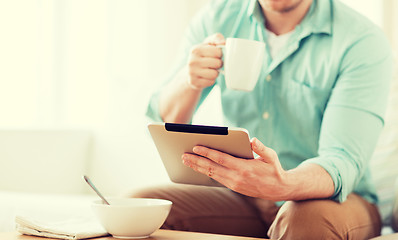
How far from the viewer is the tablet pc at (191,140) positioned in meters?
0.94

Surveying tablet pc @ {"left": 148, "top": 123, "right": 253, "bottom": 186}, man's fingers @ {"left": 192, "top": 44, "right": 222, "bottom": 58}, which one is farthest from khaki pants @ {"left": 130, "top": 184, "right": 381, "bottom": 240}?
man's fingers @ {"left": 192, "top": 44, "right": 222, "bottom": 58}

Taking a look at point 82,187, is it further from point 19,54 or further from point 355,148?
point 355,148

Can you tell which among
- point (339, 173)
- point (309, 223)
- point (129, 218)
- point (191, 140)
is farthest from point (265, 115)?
point (129, 218)

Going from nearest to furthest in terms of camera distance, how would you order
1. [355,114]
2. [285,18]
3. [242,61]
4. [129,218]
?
[129,218] → [242,61] → [355,114] → [285,18]

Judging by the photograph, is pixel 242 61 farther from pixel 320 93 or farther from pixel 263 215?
pixel 263 215

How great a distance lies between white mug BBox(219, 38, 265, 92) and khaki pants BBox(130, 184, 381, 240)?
0.31m

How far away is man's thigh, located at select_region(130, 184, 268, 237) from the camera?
140 cm

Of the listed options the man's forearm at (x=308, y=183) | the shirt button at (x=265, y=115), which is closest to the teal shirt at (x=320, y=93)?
the shirt button at (x=265, y=115)

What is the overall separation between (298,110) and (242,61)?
1.14 ft

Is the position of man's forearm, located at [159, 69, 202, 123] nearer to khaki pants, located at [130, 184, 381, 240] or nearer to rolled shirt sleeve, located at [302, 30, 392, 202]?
khaki pants, located at [130, 184, 381, 240]

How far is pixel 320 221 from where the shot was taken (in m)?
1.12

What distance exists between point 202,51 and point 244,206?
1.56ft

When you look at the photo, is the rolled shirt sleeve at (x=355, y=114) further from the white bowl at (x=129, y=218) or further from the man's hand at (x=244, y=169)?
the white bowl at (x=129, y=218)

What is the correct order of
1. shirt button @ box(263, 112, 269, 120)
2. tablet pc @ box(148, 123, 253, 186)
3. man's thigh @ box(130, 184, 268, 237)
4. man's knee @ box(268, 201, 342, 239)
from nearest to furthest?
tablet pc @ box(148, 123, 253, 186) → man's knee @ box(268, 201, 342, 239) → man's thigh @ box(130, 184, 268, 237) → shirt button @ box(263, 112, 269, 120)
